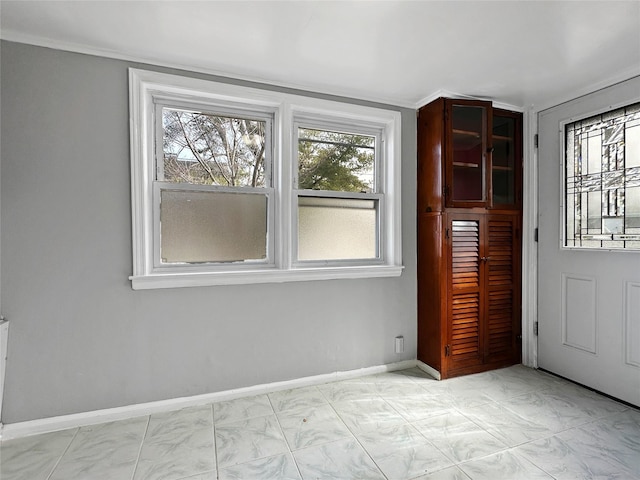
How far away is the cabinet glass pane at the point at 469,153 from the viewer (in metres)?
2.61

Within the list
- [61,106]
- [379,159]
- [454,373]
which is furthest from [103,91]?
[454,373]

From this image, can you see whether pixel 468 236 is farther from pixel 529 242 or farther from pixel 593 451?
pixel 593 451

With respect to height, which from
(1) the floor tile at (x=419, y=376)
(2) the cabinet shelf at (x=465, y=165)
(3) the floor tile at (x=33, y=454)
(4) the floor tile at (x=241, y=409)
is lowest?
(1) the floor tile at (x=419, y=376)

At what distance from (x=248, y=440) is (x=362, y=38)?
2343 mm

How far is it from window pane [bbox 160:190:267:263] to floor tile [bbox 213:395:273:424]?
3.21 feet

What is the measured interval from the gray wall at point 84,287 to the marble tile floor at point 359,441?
0.77 ft

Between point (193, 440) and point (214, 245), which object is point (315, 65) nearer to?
point (214, 245)

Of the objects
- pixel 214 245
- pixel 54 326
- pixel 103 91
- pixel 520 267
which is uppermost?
pixel 103 91

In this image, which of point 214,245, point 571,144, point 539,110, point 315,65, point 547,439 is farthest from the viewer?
point 539,110

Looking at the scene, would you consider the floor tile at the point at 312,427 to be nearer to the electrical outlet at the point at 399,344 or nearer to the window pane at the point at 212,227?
the electrical outlet at the point at 399,344

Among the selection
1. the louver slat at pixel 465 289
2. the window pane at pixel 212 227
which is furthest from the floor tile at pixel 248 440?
the louver slat at pixel 465 289

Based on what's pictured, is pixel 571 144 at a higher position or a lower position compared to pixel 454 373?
higher

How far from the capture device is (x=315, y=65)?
2.14m

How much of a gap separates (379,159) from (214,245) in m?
1.53
